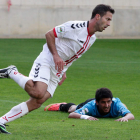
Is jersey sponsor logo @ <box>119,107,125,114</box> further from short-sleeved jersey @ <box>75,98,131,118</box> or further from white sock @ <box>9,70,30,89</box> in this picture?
white sock @ <box>9,70,30,89</box>

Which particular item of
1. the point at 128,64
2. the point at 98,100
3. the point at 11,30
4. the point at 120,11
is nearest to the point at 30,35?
the point at 11,30

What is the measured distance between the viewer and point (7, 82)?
13383mm

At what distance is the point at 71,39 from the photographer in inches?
257

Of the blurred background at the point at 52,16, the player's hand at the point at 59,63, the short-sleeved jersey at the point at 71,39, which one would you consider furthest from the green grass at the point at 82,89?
the blurred background at the point at 52,16

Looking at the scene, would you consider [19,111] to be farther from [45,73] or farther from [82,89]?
[82,89]

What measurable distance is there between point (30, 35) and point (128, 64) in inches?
525

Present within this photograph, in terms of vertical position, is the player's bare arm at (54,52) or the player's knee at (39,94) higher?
the player's bare arm at (54,52)

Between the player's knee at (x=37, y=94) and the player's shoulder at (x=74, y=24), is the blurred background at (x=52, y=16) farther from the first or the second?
the player's knee at (x=37, y=94)

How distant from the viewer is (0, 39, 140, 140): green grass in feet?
19.9

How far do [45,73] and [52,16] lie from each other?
80.0ft

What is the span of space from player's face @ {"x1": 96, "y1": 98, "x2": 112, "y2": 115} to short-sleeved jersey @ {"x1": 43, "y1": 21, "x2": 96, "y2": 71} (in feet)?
3.78

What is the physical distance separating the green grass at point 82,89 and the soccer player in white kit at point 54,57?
0.43 m

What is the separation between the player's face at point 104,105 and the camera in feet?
24.2

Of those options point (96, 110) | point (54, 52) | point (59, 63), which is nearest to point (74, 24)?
point (54, 52)
